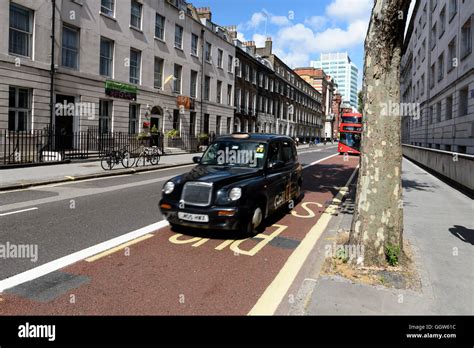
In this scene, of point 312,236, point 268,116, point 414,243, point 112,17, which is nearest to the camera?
point 414,243

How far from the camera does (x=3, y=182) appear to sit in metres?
11.6

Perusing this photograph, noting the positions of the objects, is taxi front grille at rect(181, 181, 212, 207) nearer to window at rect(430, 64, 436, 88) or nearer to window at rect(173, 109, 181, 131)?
window at rect(173, 109, 181, 131)

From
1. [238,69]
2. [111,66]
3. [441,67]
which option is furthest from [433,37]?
[111,66]

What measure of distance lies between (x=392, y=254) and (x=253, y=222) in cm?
235

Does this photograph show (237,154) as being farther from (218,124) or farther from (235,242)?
(218,124)

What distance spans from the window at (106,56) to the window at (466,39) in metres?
22.4

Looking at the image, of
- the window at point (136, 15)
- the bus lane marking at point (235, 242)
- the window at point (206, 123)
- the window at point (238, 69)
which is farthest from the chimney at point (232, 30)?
the bus lane marking at point (235, 242)

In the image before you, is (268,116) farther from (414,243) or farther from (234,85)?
(414,243)

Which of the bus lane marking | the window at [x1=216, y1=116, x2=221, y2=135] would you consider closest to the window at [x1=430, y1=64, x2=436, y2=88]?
the window at [x1=216, y1=116, x2=221, y2=135]

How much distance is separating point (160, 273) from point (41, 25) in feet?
65.0

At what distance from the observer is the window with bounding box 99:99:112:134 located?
24.0m

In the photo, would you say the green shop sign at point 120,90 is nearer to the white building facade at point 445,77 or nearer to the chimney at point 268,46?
the white building facade at point 445,77

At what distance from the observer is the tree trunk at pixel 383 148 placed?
4.84m

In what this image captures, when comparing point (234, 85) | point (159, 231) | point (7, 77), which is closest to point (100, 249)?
point (159, 231)
